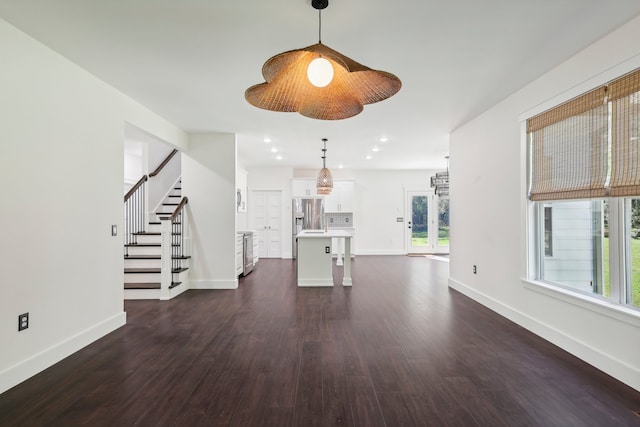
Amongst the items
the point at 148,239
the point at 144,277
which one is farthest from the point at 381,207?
the point at 144,277

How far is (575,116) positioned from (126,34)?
148 inches

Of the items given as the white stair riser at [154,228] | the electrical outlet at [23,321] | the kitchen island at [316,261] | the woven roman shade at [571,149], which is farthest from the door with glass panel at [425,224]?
the electrical outlet at [23,321]

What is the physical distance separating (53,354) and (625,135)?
188 inches

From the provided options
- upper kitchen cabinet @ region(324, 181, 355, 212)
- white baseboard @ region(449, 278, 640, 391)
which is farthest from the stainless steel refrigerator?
white baseboard @ region(449, 278, 640, 391)

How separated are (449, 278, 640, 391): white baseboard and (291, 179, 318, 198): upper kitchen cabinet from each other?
532 centimetres

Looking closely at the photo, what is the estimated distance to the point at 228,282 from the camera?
4926 mm

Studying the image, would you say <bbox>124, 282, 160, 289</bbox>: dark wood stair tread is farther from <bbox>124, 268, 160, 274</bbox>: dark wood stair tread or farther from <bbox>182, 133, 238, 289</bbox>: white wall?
<bbox>182, 133, 238, 289</bbox>: white wall

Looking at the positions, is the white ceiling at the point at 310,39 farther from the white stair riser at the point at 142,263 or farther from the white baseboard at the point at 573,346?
the white baseboard at the point at 573,346

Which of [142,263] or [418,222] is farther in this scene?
[418,222]

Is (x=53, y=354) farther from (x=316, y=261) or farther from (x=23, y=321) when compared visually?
(x=316, y=261)

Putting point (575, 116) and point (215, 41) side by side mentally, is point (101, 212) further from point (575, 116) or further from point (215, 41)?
point (575, 116)

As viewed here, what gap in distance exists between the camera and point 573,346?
2.56m

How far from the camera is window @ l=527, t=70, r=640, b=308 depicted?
2.21 metres

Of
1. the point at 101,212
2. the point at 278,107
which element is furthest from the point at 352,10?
the point at 101,212
